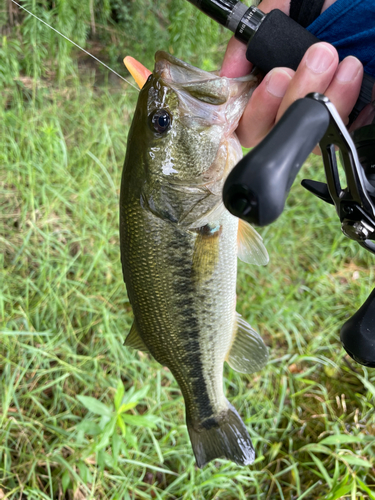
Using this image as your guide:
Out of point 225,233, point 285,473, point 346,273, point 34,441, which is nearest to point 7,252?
point 34,441

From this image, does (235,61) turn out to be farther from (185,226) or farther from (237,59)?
(185,226)

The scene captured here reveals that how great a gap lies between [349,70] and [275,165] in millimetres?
798

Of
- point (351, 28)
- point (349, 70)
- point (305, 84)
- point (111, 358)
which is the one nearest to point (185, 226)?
point (305, 84)

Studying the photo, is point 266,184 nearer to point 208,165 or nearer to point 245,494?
point 208,165

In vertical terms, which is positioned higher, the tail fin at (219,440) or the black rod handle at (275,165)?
the black rod handle at (275,165)

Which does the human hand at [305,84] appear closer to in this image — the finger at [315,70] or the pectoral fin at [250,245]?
the finger at [315,70]

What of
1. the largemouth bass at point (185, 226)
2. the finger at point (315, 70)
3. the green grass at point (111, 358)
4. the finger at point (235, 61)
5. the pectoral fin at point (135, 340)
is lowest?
the green grass at point (111, 358)

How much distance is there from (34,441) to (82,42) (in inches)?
126

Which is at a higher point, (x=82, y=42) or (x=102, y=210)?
(x=82, y=42)

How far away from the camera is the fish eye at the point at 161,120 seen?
132 centimetres

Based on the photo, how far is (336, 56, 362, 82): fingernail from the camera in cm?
122

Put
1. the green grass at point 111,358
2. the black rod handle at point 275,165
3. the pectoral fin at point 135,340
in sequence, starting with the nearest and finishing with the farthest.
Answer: the black rod handle at point 275,165, the pectoral fin at point 135,340, the green grass at point 111,358

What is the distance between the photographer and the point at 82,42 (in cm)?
317

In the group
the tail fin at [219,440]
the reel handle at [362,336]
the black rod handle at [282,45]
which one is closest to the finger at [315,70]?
the black rod handle at [282,45]
